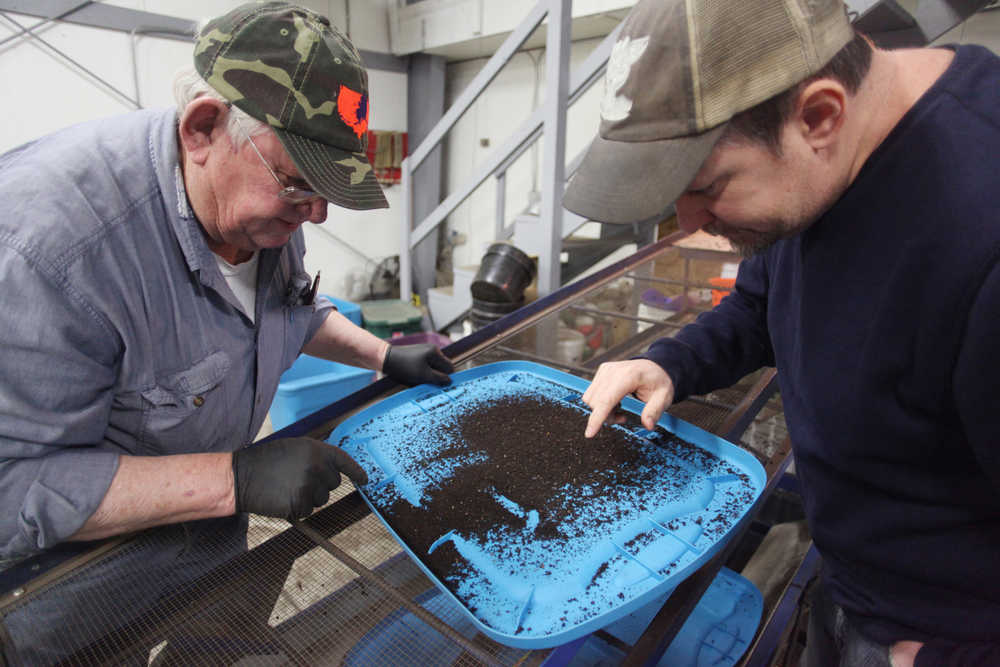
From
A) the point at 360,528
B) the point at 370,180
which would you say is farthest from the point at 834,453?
the point at 370,180

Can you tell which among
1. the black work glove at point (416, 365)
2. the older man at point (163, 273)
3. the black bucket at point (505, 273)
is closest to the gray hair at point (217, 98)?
the older man at point (163, 273)

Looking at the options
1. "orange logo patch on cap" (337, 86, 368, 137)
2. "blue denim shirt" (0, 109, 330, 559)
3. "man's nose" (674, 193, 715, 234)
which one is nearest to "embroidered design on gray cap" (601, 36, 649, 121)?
"man's nose" (674, 193, 715, 234)

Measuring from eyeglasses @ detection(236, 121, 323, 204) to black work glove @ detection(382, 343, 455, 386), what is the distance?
48 centimetres

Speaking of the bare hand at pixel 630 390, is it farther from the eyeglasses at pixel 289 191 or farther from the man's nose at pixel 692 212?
the eyeglasses at pixel 289 191

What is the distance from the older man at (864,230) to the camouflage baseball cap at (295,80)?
15.6 inches

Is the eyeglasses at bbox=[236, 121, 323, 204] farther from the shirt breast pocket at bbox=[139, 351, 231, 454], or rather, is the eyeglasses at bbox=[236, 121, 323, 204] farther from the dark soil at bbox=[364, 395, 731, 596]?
the dark soil at bbox=[364, 395, 731, 596]

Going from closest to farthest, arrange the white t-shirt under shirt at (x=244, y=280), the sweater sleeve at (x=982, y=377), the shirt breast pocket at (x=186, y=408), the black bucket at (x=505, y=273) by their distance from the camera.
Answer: the sweater sleeve at (x=982, y=377) < the shirt breast pocket at (x=186, y=408) < the white t-shirt under shirt at (x=244, y=280) < the black bucket at (x=505, y=273)

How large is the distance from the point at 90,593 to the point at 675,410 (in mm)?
1112

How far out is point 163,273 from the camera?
847mm

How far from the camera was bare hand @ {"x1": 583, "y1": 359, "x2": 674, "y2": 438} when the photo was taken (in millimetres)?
951

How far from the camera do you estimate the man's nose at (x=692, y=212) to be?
2.04ft

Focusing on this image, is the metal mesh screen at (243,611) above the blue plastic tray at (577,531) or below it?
below

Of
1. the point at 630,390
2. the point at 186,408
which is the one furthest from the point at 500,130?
the point at 186,408

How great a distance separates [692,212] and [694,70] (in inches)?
6.6
